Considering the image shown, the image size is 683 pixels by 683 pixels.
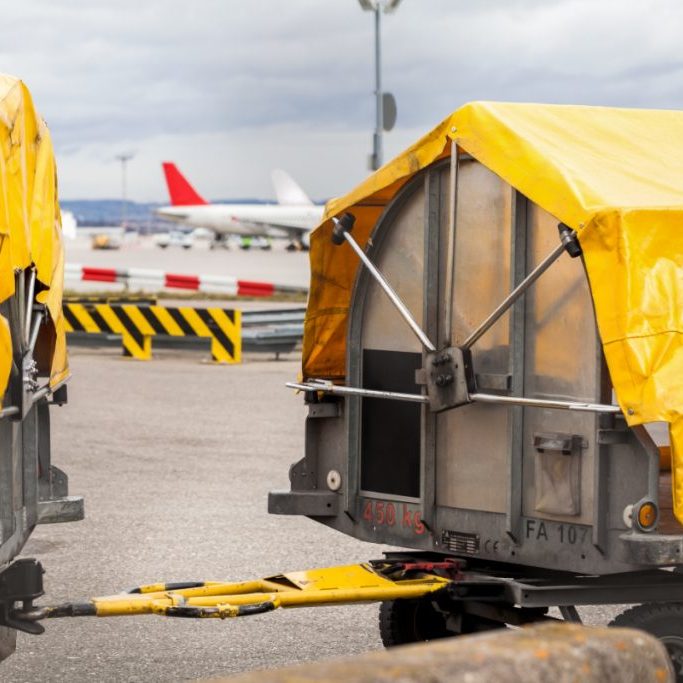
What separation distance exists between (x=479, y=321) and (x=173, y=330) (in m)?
15.7

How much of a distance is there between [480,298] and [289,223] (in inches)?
3138

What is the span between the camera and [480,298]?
612 cm

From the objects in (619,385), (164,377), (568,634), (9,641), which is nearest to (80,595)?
(9,641)

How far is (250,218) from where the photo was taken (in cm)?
8688

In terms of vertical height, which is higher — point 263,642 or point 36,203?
point 36,203

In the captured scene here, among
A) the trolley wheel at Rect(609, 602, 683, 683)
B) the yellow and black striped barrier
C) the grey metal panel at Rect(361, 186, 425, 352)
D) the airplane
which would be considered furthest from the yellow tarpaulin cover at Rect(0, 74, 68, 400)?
the airplane

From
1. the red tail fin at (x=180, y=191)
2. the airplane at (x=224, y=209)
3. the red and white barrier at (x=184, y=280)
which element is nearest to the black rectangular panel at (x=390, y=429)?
the red and white barrier at (x=184, y=280)

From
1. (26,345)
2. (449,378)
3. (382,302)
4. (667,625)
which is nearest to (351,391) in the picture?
(382,302)

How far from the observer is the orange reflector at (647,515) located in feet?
17.9

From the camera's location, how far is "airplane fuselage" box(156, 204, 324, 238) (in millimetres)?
85062

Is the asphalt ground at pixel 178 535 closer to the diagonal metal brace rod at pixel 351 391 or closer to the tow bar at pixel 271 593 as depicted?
the tow bar at pixel 271 593

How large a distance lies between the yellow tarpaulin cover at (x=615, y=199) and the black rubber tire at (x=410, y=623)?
174 centimetres

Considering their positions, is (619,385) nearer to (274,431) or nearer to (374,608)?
(374,608)

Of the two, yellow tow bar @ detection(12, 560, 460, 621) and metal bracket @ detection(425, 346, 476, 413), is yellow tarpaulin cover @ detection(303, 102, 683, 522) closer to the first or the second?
metal bracket @ detection(425, 346, 476, 413)
